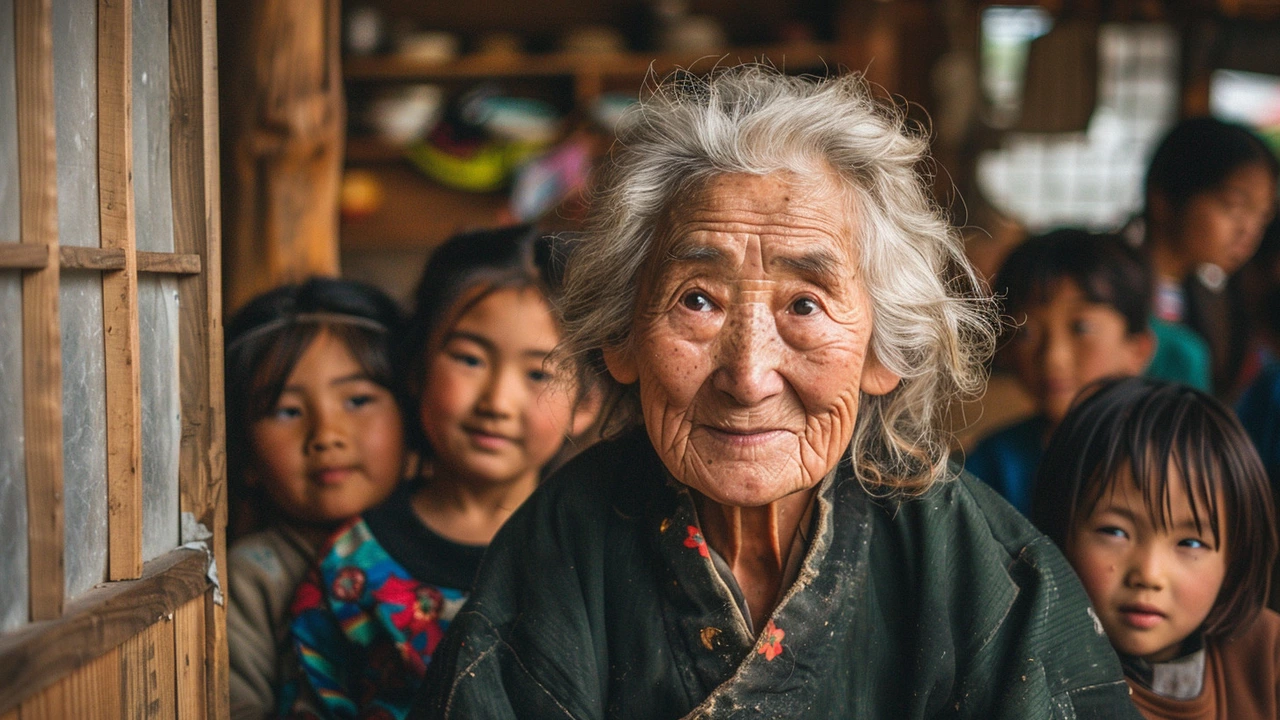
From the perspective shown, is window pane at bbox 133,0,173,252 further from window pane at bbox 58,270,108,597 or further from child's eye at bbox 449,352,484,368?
child's eye at bbox 449,352,484,368

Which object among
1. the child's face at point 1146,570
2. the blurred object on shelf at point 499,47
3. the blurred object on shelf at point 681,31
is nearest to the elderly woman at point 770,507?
the child's face at point 1146,570

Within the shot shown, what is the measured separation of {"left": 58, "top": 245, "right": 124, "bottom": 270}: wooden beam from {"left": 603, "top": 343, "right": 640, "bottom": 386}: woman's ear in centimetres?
76

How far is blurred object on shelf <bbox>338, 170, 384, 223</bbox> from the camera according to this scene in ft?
21.1

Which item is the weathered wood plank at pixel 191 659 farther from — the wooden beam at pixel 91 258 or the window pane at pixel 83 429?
the wooden beam at pixel 91 258

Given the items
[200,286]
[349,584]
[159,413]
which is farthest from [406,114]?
[159,413]

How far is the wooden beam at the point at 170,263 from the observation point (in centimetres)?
154

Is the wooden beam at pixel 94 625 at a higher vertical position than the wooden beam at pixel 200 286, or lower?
lower

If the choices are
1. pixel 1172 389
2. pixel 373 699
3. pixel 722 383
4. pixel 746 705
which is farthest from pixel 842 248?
pixel 373 699

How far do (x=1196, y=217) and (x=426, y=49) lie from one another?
434 centimetres

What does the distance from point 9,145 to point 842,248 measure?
1.12m

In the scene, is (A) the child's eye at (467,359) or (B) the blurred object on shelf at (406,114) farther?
(B) the blurred object on shelf at (406,114)

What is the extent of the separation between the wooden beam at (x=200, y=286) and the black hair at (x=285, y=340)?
2.39 feet

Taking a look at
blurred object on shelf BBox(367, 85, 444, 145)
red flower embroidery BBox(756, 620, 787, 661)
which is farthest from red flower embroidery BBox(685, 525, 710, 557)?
blurred object on shelf BBox(367, 85, 444, 145)

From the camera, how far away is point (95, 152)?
1.44 meters
